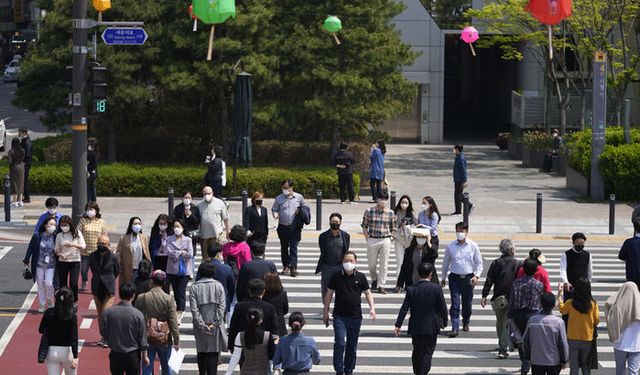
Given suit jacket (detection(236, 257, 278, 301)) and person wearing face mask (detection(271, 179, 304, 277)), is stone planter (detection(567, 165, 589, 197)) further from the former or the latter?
suit jacket (detection(236, 257, 278, 301))

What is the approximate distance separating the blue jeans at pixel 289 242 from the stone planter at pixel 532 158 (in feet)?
80.9

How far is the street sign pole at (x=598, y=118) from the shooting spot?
35281mm

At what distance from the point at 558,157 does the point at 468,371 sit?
2923 centimetres

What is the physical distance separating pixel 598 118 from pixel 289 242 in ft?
48.1

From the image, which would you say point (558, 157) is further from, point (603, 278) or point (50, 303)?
point (50, 303)

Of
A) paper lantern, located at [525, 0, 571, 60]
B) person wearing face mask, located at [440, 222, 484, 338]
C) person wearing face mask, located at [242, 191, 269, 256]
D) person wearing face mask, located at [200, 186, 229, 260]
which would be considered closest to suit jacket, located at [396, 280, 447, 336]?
person wearing face mask, located at [440, 222, 484, 338]

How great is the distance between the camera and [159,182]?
34875 mm

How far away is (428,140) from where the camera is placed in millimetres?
58281

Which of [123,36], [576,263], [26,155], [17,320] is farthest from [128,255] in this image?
[26,155]

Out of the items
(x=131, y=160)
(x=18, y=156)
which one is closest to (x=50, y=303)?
(x=18, y=156)

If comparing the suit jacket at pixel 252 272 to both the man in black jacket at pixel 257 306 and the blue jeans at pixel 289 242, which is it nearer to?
the man in black jacket at pixel 257 306

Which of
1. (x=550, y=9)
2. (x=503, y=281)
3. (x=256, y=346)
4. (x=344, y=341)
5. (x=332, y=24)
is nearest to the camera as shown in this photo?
(x=256, y=346)

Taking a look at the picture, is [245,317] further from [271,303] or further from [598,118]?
[598,118]

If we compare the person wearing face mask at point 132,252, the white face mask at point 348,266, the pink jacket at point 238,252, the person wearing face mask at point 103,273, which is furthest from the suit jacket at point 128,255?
the white face mask at point 348,266
